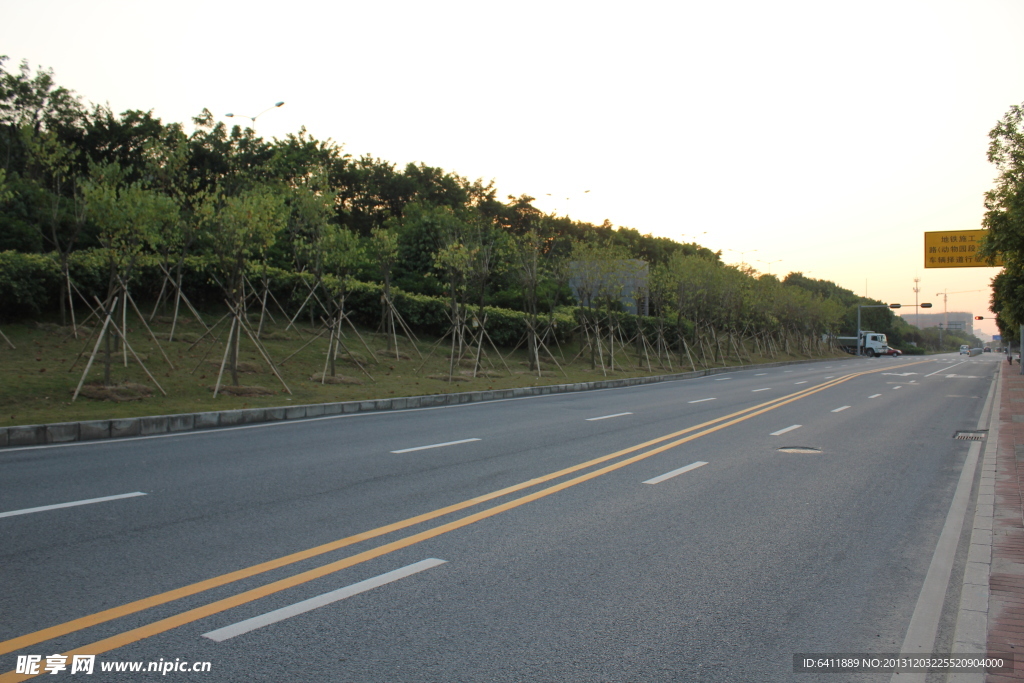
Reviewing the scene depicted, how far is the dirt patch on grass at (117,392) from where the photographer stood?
13703 mm

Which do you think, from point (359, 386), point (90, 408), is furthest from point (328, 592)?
point (359, 386)

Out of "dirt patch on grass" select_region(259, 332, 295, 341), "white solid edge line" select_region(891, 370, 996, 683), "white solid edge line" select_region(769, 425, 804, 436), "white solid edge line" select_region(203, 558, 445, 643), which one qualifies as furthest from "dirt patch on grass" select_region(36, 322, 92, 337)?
"white solid edge line" select_region(891, 370, 996, 683)

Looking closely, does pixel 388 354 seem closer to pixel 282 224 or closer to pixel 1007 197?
pixel 282 224

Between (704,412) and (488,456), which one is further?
(704,412)

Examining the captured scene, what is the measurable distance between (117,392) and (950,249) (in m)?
26.6

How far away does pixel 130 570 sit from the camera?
464 cm

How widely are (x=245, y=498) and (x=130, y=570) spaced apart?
84.8 inches

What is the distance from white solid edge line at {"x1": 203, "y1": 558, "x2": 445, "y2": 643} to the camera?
3.72 m

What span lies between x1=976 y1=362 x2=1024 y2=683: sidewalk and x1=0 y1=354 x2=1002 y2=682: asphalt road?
444 millimetres

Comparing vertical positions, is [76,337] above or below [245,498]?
above

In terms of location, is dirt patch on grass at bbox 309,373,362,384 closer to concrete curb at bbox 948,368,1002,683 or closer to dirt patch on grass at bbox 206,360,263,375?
dirt patch on grass at bbox 206,360,263,375

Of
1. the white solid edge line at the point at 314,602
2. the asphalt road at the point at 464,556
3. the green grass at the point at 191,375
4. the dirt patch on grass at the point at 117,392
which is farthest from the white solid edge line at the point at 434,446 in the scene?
the dirt patch on grass at the point at 117,392

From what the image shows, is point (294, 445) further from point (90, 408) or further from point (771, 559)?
point (771, 559)

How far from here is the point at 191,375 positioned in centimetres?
1691
